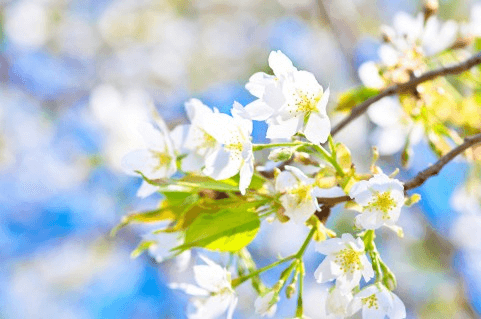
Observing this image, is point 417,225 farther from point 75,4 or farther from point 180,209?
point 75,4

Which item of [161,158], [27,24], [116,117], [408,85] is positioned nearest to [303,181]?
[161,158]

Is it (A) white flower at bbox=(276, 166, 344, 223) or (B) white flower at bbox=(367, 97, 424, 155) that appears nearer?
A: (A) white flower at bbox=(276, 166, 344, 223)

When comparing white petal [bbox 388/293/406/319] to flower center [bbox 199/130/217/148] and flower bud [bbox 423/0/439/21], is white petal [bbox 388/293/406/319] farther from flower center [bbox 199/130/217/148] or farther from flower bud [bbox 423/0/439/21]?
flower bud [bbox 423/0/439/21]

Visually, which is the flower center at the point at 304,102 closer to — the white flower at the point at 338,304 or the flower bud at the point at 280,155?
the flower bud at the point at 280,155

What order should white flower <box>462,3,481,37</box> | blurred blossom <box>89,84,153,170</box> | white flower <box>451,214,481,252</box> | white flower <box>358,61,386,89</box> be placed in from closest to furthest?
white flower <box>358,61,386,89</box>, white flower <box>462,3,481,37</box>, blurred blossom <box>89,84,153,170</box>, white flower <box>451,214,481,252</box>

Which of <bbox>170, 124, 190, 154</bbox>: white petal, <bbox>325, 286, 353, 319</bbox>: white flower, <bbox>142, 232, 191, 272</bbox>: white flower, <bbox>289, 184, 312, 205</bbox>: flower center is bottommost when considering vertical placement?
<bbox>325, 286, 353, 319</bbox>: white flower

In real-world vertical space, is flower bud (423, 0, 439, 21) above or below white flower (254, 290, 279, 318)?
above

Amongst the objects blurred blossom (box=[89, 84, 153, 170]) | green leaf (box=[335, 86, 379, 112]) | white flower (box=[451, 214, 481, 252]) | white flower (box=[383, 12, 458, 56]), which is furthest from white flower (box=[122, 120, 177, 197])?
white flower (box=[451, 214, 481, 252])

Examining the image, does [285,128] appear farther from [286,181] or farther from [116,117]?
[116,117]
